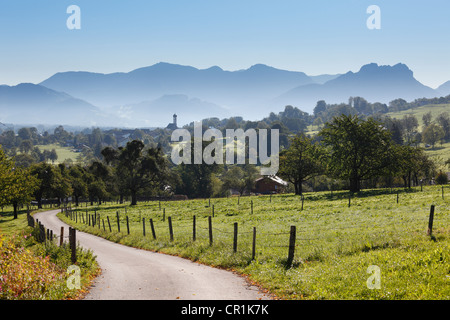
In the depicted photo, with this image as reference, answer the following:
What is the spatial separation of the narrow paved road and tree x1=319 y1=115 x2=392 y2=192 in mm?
52333

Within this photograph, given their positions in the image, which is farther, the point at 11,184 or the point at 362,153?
the point at 362,153

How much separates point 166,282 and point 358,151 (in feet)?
194

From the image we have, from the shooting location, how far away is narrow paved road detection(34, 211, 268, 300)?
13164 millimetres

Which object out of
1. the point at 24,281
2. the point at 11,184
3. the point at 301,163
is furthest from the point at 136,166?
the point at 24,281

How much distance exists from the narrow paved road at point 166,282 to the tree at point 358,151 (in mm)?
52333

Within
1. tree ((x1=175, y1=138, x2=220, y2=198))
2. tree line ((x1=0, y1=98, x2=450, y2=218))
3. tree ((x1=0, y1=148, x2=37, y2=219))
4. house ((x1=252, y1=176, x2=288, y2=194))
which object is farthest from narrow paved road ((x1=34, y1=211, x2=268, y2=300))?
house ((x1=252, y1=176, x2=288, y2=194))

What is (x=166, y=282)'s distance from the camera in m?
15.4

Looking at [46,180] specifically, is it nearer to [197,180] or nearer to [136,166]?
[136,166]

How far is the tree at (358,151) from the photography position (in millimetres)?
66613

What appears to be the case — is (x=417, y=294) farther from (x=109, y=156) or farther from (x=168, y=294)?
(x=109, y=156)

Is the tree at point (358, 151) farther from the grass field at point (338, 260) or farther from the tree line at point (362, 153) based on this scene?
the grass field at point (338, 260)
